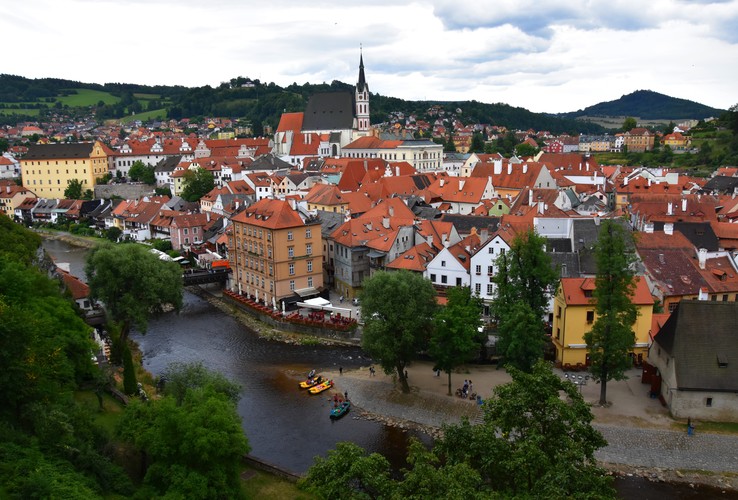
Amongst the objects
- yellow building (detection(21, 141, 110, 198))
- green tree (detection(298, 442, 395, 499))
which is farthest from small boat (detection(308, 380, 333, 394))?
yellow building (detection(21, 141, 110, 198))

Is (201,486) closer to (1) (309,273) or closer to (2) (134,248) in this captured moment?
(2) (134,248)

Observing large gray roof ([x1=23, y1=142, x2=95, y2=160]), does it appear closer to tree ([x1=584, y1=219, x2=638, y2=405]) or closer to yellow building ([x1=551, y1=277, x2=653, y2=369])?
yellow building ([x1=551, y1=277, x2=653, y2=369])

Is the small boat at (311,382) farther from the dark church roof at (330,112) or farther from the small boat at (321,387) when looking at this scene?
the dark church roof at (330,112)

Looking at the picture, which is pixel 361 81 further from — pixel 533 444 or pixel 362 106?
pixel 533 444

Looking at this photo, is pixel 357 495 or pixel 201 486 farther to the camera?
pixel 201 486

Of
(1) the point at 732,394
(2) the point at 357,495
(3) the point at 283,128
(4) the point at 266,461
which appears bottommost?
(4) the point at 266,461

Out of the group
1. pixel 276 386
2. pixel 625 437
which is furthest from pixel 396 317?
pixel 625 437

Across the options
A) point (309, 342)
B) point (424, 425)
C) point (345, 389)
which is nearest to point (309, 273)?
point (309, 342)
